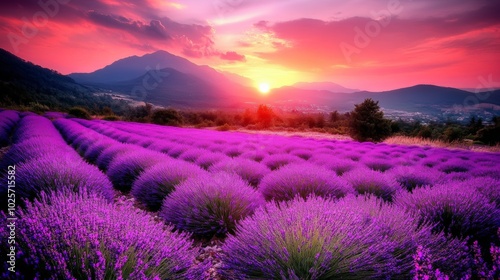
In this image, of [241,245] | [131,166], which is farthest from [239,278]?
[131,166]

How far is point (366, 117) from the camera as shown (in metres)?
23.7

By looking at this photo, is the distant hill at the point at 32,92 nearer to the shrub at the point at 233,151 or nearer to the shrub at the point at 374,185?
the shrub at the point at 233,151

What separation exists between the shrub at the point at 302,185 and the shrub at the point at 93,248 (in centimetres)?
213

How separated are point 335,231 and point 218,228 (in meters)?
1.50

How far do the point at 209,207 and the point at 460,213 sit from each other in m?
2.78

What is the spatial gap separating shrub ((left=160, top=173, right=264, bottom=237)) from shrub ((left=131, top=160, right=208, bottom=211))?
2.49ft

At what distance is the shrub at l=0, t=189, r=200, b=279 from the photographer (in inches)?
43.7

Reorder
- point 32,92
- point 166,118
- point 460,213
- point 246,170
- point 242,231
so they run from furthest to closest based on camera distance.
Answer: point 32,92, point 166,118, point 246,170, point 460,213, point 242,231

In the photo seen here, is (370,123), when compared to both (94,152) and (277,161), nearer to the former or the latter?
(277,161)

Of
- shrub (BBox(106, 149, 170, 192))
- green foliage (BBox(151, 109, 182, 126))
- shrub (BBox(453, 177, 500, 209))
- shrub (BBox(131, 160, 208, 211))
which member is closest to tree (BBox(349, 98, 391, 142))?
shrub (BBox(453, 177, 500, 209))

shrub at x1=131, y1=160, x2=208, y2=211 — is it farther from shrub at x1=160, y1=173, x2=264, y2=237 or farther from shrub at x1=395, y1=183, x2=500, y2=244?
shrub at x1=395, y1=183, x2=500, y2=244

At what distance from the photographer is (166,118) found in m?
36.7

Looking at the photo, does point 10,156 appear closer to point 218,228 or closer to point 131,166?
point 131,166

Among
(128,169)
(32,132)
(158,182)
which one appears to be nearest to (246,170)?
(158,182)
